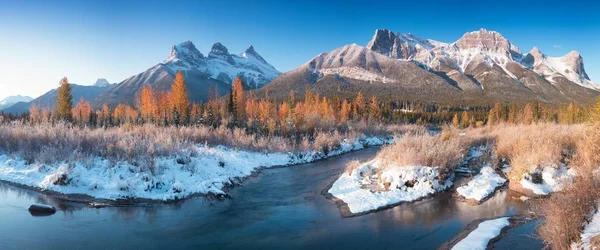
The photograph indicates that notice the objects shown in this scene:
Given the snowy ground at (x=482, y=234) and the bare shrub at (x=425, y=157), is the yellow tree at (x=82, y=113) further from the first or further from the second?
the snowy ground at (x=482, y=234)

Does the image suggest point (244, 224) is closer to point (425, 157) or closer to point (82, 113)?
point (425, 157)

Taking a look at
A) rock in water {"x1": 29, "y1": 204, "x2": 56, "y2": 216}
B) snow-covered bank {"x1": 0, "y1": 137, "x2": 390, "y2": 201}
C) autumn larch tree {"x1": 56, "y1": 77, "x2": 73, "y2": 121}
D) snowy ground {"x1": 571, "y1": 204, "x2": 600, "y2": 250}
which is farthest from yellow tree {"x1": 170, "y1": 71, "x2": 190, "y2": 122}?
snowy ground {"x1": 571, "y1": 204, "x2": 600, "y2": 250}

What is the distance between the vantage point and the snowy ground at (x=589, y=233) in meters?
7.29

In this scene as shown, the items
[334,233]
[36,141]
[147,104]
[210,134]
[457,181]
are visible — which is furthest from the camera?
[147,104]

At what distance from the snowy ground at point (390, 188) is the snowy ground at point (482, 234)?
11.5 feet

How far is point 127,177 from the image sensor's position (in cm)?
1559

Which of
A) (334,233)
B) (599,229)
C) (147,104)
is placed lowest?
(334,233)

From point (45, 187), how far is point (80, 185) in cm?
139

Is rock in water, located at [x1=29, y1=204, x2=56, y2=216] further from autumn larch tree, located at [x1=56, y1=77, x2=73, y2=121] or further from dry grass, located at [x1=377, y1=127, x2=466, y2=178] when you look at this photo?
autumn larch tree, located at [x1=56, y1=77, x2=73, y2=121]

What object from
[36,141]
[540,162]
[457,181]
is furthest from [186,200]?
[540,162]

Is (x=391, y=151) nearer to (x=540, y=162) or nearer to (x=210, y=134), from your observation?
(x=540, y=162)

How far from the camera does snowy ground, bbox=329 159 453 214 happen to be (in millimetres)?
14080

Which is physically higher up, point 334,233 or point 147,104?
point 147,104

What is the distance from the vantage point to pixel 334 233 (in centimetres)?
1106
